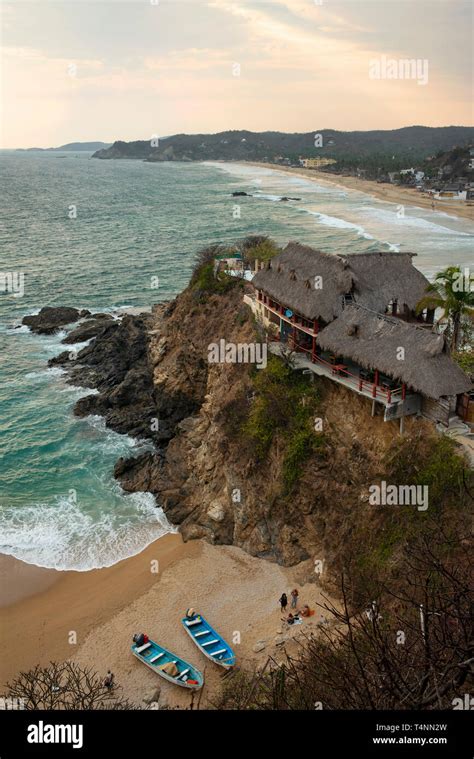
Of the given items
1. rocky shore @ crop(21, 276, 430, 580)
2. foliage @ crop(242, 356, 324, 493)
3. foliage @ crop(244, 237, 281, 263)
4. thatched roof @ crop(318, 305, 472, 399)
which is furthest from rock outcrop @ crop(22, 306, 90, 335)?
thatched roof @ crop(318, 305, 472, 399)

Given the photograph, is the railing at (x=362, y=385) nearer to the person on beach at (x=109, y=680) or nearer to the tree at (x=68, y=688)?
the tree at (x=68, y=688)

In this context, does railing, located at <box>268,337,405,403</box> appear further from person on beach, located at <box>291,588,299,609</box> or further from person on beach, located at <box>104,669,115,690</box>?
person on beach, located at <box>104,669,115,690</box>

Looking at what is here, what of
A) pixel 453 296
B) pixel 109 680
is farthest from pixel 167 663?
pixel 453 296

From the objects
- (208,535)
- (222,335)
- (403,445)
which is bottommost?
(208,535)

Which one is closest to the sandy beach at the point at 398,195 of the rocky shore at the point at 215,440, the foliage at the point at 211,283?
the foliage at the point at 211,283
